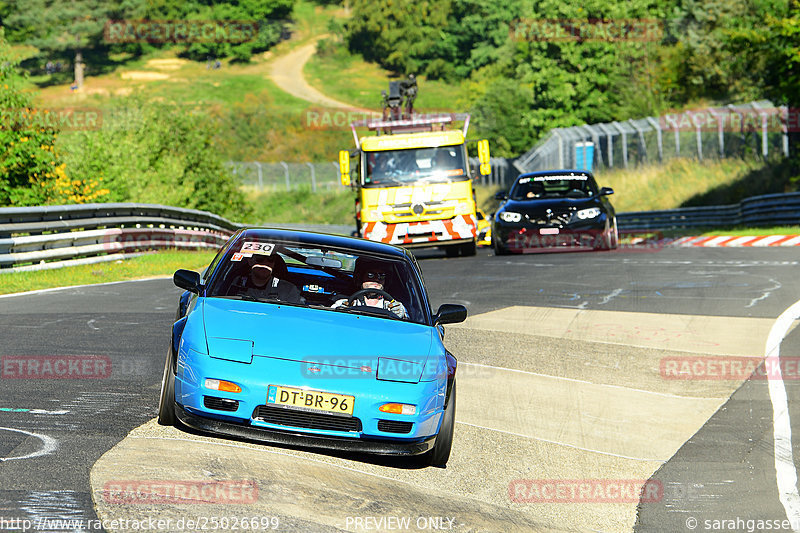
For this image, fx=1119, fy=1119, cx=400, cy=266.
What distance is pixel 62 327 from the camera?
37.6 ft

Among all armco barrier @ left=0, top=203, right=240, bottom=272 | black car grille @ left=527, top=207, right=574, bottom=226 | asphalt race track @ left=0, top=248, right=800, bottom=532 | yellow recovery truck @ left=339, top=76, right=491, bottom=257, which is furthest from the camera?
yellow recovery truck @ left=339, top=76, right=491, bottom=257

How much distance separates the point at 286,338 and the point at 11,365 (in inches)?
132

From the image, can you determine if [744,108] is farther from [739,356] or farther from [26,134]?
[739,356]

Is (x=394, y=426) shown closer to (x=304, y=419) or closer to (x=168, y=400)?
(x=304, y=419)

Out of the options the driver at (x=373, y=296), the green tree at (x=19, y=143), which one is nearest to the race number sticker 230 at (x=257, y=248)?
the driver at (x=373, y=296)

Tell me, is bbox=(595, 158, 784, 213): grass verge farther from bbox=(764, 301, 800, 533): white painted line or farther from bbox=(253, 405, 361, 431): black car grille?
bbox=(253, 405, 361, 431): black car grille

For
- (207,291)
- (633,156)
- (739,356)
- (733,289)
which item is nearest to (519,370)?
(739,356)

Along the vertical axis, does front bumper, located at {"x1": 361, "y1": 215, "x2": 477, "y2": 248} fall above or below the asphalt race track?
below

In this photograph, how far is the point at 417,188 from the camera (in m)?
22.8

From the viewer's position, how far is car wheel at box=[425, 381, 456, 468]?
268 inches

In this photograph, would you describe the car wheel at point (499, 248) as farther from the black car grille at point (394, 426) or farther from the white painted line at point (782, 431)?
the black car grille at point (394, 426)

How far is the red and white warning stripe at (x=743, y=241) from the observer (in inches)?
949

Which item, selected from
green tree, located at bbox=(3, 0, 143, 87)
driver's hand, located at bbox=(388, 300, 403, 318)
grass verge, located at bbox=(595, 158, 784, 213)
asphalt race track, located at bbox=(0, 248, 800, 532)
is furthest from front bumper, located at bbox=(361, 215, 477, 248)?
green tree, located at bbox=(3, 0, 143, 87)

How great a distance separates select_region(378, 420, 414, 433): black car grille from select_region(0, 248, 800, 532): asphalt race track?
30cm
